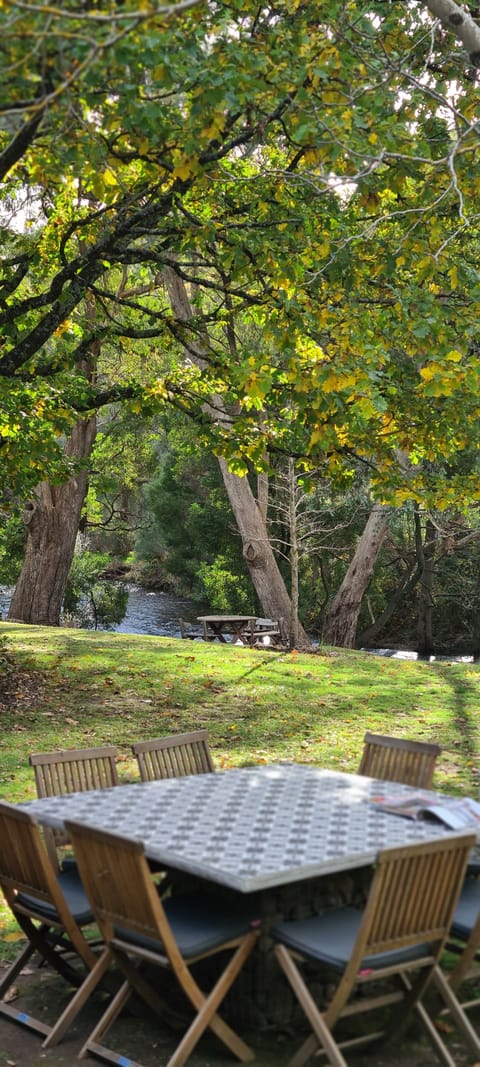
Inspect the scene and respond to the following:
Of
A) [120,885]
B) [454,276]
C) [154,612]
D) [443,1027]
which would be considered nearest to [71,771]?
[120,885]

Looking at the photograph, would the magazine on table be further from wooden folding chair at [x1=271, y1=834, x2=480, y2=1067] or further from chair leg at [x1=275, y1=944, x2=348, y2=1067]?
chair leg at [x1=275, y1=944, x2=348, y2=1067]

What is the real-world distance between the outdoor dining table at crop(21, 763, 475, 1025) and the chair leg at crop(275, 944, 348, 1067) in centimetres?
31

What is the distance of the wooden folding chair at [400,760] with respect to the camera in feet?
21.9

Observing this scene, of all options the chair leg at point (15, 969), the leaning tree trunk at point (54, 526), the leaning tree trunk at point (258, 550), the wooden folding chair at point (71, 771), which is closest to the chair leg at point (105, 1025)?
the chair leg at point (15, 969)

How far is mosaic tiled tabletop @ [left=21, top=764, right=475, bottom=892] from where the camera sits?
4609 millimetres

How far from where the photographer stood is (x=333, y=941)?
469 cm

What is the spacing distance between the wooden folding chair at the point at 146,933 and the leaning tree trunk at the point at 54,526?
53.6ft

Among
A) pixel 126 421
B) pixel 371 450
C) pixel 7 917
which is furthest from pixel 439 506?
pixel 126 421

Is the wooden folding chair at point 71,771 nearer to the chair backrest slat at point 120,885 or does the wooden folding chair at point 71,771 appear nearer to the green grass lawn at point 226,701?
the chair backrest slat at point 120,885

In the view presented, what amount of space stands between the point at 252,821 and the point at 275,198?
6.24 meters

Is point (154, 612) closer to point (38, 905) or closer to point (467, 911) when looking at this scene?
point (38, 905)

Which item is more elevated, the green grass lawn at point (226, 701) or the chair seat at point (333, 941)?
the green grass lawn at point (226, 701)

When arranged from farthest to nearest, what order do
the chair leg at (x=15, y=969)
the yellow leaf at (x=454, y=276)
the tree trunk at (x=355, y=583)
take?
the tree trunk at (x=355, y=583), the yellow leaf at (x=454, y=276), the chair leg at (x=15, y=969)

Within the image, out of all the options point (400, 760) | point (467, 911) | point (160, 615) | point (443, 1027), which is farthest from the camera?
point (160, 615)
